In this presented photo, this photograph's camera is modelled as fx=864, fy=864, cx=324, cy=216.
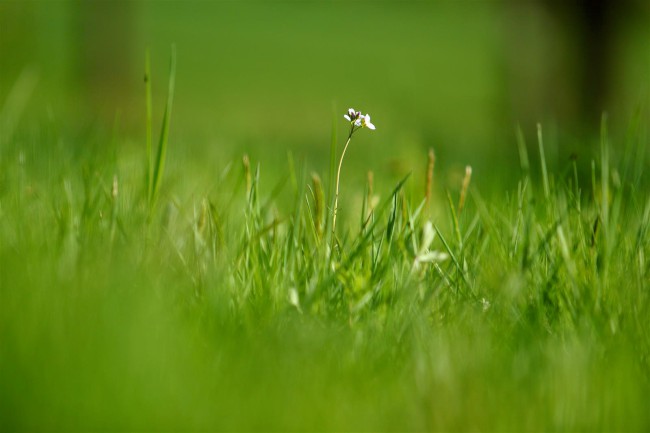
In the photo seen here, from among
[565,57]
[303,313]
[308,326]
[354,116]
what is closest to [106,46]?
[565,57]

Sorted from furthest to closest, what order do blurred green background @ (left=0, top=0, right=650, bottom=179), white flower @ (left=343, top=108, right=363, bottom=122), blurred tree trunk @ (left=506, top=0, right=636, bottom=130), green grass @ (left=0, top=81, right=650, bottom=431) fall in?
blurred tree trunk @ (left=506, top=0, right=636, bottom=130) → blurred green background @ (left=0, top=0, right=650, bottom=179) → white flower @ (left=343, top=108, right=363, bottom=122) → green grass @ (left=0, top=81, right=650, bottom=431)

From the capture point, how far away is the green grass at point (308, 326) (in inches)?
41.6

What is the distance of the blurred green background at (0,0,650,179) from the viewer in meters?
Answer: 4.68

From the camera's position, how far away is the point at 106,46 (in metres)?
9.52

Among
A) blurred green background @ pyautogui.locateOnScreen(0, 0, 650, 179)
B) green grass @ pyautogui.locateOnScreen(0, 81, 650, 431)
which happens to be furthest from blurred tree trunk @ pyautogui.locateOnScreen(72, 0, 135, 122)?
green grass @ pyautogui.locateOnScreen(0, 81, 650, 431)

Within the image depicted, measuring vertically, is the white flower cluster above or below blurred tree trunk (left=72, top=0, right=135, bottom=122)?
above

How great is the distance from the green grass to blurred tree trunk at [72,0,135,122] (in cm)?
777

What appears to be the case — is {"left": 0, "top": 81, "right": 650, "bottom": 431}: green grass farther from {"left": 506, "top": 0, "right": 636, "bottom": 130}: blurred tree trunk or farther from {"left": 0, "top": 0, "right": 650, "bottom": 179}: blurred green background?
{"left": 506, "top": 0, "right": 636, "bottom": 130}: blurred tree trunk

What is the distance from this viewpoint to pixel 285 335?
50.4 inches

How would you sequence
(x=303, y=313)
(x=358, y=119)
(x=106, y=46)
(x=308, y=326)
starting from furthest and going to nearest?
(x=106, y=46)
(x=358, y=119)
(x=303, y=313)
(x=308, y=326)

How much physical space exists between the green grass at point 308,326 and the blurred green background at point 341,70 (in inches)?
32.9

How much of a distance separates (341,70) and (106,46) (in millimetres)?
11131

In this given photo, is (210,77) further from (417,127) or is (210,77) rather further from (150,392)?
(150,392)

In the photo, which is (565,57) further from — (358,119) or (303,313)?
(303,313)
